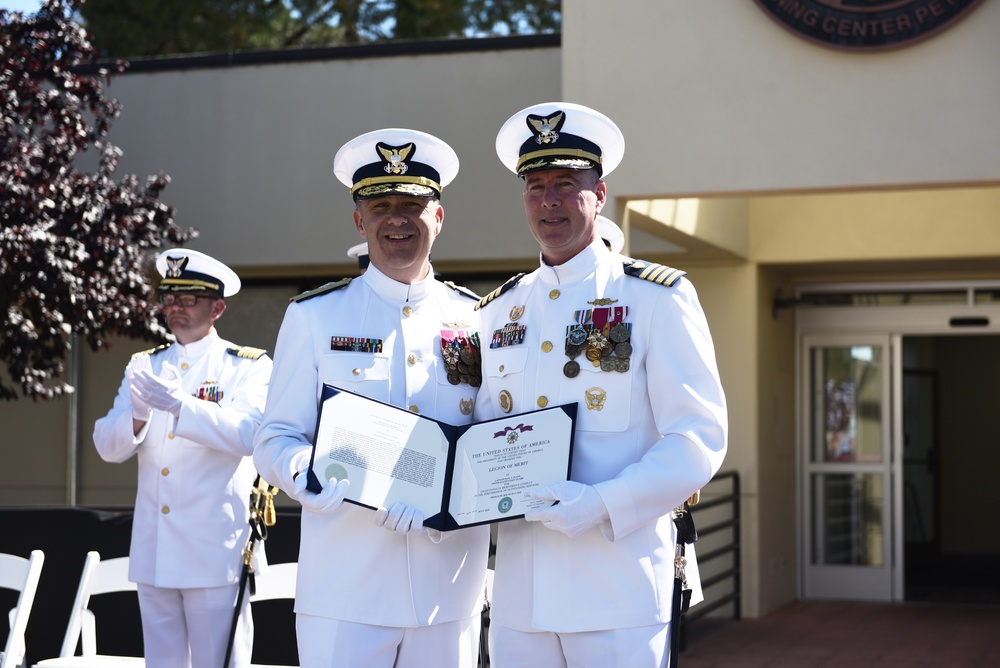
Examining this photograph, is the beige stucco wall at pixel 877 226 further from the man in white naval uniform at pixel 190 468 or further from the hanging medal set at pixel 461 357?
the hanging medal set at pixel 461 357

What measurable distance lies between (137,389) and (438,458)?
1848 millimetres

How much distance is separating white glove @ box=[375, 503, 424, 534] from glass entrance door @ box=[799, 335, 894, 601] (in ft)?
28.0

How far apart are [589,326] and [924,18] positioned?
3918mm

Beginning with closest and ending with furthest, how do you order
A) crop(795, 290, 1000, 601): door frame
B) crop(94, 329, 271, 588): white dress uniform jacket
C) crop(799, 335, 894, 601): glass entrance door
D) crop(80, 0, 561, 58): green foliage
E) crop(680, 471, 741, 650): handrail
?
crop(94, 329, 271, 588): white dress uniform jacket
crop(680, 471, 741, 650): handrail
crop(795, 290, 1000, 601): door frame
crop(799, 335, 894, 601): glass entrance door
crop(80, 0, 561, 58): green foliage

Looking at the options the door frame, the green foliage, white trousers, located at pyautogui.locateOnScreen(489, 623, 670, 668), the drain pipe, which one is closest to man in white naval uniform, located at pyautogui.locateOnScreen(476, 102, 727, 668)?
white trousers, located at pyautogui.locateOnScreen(489, 623, 670, 668)

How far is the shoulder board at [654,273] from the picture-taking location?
3061 mm

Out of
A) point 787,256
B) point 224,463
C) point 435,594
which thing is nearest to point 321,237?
point 787,256

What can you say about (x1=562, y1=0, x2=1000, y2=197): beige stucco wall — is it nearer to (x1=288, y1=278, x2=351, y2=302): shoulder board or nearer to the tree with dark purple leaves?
the tree with dark purple leaves

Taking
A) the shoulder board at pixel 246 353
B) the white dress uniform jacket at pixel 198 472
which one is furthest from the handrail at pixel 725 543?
the white dress uniform jacket at pixel 198 472

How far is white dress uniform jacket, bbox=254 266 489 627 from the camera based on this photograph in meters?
3.11

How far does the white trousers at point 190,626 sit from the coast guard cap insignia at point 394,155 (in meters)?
2.14

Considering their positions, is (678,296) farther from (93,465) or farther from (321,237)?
(93,465)

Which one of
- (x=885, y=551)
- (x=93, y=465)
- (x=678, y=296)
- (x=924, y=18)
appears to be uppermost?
(x=924, y=18)

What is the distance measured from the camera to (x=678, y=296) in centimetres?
302
